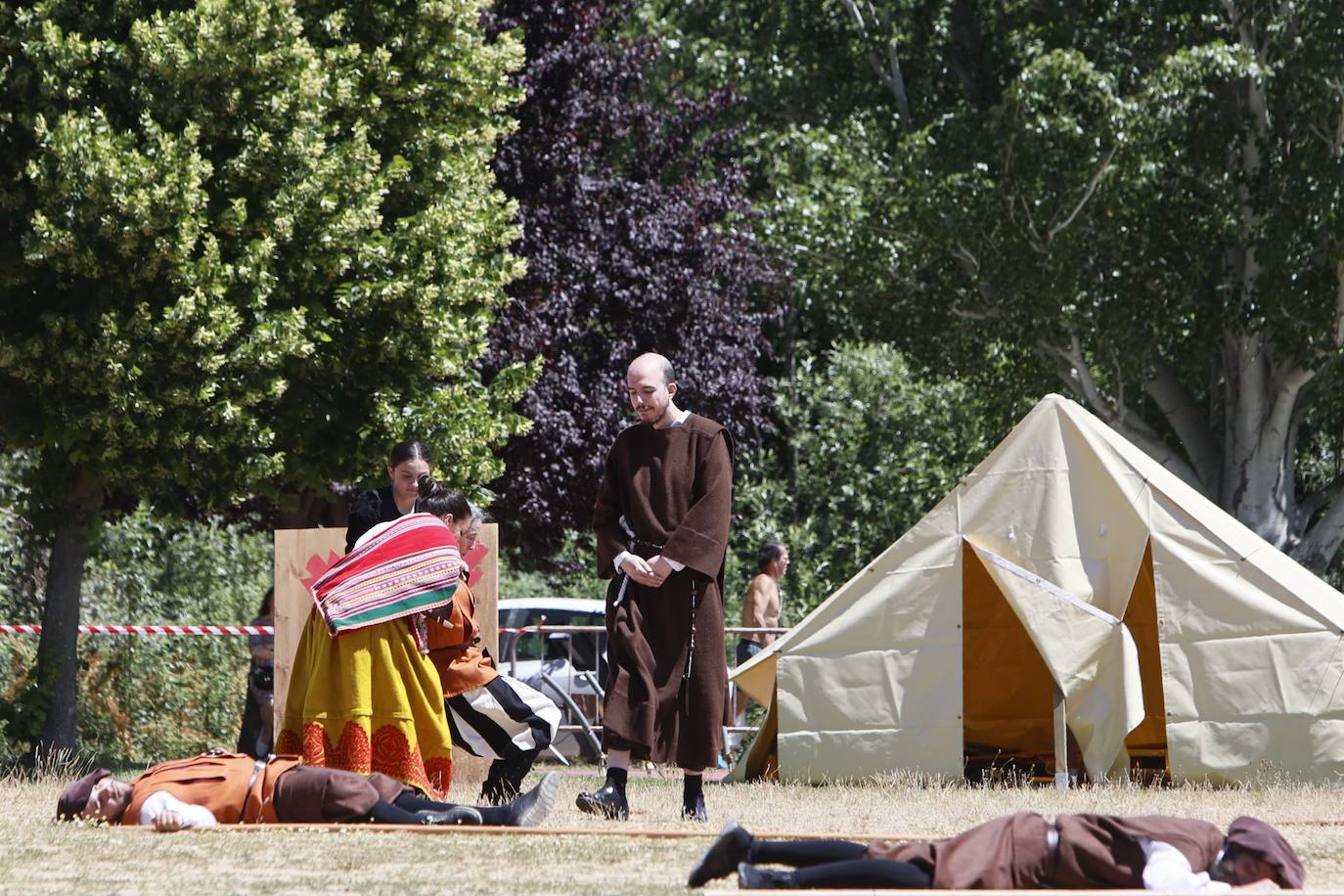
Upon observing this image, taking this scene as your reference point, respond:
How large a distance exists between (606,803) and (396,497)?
5.29 ft

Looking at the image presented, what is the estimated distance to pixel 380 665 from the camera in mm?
7500

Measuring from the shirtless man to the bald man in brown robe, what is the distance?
6780 mm

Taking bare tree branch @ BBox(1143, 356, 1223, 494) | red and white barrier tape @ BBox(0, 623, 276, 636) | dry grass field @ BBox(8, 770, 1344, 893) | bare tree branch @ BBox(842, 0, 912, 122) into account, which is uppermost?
bare tree branch @ BBox(842, 0, 912, 122)

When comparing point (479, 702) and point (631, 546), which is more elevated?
point (631, 546)

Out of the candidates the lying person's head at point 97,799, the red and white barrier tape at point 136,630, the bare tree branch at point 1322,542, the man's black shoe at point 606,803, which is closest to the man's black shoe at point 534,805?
the man's black shoe at point 606,803

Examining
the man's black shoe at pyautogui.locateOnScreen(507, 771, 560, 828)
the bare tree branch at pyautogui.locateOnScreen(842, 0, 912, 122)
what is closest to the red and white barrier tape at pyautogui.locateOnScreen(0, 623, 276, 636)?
the man's black shoe at pyautogui.locateOnScreen(507, 771, 560, 828)

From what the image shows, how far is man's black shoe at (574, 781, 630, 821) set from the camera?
7.52m

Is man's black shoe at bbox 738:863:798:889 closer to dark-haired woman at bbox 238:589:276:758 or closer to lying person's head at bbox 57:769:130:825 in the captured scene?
lying person's head at bbox 57:769:130:825

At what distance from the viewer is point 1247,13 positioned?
1950cm

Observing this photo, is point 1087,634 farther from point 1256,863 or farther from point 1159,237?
point 1159,237

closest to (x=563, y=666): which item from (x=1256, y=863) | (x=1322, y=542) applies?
(x=1322, y=542)

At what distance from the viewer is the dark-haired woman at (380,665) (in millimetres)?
7383

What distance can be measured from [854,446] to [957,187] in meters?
8.34

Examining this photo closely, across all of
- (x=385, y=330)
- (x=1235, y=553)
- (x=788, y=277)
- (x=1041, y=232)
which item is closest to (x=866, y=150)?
(x=788, y=277)
